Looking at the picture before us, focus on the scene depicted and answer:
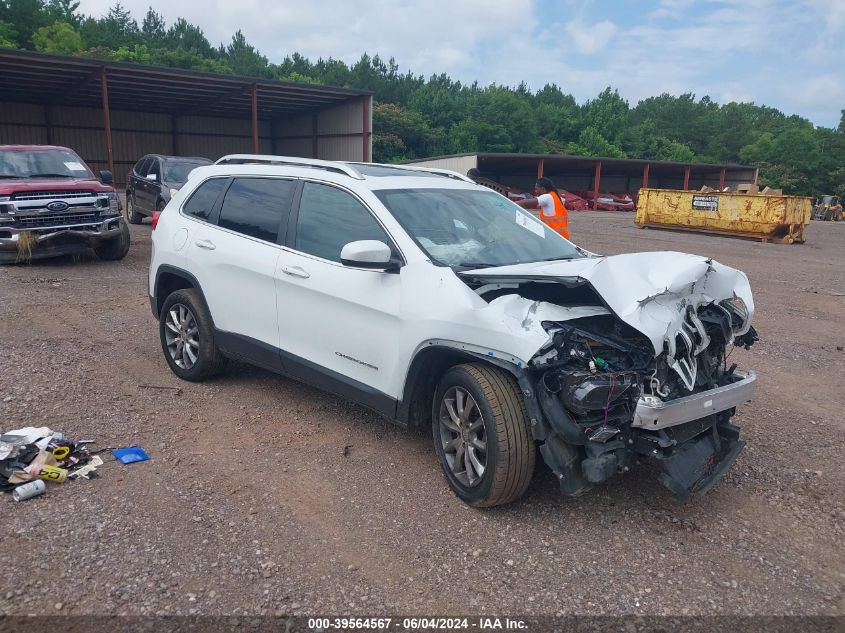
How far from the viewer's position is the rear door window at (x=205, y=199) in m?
5.45

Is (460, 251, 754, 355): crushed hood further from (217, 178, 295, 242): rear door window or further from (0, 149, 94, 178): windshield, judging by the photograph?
(0, 149, 94, 178): windshield

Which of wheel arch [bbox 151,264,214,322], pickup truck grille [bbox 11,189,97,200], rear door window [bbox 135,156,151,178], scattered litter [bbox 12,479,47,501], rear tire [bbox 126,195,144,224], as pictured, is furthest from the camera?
rear tire [bbox 126,195,144,224]

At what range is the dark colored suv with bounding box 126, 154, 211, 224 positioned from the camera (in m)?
15.4

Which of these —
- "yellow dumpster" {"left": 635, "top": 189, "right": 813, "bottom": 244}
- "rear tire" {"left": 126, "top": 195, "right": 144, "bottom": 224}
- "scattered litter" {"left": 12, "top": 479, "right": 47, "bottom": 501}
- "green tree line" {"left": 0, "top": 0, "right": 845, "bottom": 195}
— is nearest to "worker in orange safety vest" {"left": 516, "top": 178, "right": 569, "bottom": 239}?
"scattered litter" {"left": 12, "top": 479, "right": 47, "bottom": 501}

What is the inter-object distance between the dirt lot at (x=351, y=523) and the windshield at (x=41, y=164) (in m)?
6.49

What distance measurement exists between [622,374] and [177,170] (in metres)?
14.9

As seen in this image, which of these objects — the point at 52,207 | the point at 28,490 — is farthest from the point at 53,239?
the point at 28,490

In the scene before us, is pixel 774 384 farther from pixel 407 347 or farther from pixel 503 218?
pixel 407 347

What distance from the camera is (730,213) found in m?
21.8

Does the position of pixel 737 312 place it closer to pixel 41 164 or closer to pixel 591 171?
pixel 41 164

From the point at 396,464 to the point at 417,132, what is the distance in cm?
5568

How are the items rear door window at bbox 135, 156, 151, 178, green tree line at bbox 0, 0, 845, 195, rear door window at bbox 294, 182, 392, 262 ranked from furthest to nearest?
1. green tree line at bbox 0, 0, 845, 195
2. rear door window at bbox 135, 156, 151, 178
3. rear door window at bbox 294, 182, 392, 262

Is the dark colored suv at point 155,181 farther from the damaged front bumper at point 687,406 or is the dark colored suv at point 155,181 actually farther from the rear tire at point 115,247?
the damaged front bumper at point 687,406

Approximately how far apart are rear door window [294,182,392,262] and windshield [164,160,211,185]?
12017 mm
